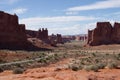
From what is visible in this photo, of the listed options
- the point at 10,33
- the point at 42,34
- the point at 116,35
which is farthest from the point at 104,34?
the point at 10,33

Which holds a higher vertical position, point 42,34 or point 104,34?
point 42,34

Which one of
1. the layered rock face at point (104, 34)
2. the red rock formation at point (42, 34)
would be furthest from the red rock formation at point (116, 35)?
the red rock formation at point (42, 34)

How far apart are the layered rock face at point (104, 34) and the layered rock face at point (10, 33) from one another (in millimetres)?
28648

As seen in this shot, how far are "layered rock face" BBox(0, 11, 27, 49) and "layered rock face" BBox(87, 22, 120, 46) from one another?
2865cm

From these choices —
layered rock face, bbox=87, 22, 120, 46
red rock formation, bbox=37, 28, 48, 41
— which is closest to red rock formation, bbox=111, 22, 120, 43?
layered rock face, bbox=87, 22, 120, 46

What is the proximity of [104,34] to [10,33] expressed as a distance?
3770 centimetres

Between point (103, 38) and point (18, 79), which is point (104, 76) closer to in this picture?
point (18, 79)

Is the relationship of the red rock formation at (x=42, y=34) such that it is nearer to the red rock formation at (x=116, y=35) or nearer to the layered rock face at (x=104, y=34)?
the layered rock face at (x=104, y=34)

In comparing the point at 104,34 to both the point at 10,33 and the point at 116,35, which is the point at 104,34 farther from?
the point at 10,33

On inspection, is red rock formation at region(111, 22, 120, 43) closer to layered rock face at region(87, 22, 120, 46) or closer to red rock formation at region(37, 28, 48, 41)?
layered rock face at region(87, 22, 120, 46)

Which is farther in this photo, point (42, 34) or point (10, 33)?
point (42, 34)

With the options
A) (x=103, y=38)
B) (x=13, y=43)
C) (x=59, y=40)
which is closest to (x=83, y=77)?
(x=13, y=43)

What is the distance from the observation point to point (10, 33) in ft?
264

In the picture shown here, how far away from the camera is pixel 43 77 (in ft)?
58.1
